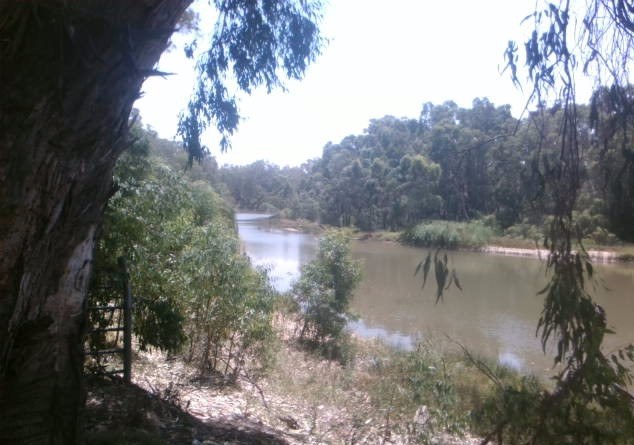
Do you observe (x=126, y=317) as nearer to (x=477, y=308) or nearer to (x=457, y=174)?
(x=457, y=174)

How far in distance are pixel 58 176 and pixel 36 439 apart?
1005 millimetres

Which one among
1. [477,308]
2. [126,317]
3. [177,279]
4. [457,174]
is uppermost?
[457,174]

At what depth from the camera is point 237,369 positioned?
704cm

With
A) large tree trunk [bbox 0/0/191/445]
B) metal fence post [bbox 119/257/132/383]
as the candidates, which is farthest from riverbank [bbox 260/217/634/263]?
large tree trunk [bbox 0/0/191/445]

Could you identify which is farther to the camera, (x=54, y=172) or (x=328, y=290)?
(x=328, y=290)

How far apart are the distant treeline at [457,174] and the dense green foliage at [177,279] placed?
7.78ft

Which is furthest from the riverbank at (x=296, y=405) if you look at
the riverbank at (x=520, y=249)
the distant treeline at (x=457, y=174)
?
the riverbank at (x=520, y=249)

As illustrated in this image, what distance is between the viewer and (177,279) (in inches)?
208

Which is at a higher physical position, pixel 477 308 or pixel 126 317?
pixel 126 317

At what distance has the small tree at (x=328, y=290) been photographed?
34.6ft

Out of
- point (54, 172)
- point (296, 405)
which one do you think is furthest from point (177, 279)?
point (54, 172)

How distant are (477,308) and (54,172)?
1488 centimetres

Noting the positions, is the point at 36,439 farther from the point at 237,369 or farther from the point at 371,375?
the point at 371,375

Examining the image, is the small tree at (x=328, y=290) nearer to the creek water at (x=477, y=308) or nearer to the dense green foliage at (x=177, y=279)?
the creek water at (x=477, y=308)
